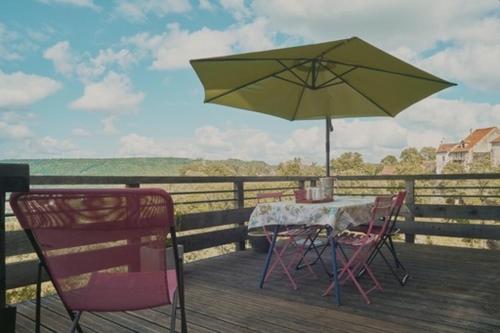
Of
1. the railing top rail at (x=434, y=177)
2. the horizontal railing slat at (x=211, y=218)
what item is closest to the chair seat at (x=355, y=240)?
the horizontal railing slat at (x=211, y=218)

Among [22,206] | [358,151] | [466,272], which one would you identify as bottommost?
[466,272]

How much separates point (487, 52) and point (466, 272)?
1677 centimetres

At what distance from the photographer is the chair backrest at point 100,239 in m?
1.53

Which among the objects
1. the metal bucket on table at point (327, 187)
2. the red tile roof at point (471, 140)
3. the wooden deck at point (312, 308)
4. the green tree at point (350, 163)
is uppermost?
the red tile roof at point (471, 140)

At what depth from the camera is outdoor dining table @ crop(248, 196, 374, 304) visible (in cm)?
314

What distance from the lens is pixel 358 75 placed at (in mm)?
4148

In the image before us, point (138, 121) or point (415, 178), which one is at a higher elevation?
point (138, 121)

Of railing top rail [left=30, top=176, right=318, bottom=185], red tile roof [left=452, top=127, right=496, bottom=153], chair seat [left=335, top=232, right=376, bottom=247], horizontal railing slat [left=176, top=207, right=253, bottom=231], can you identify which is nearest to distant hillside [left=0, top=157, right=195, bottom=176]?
railing top rail [left=30, top=176, right=318, bottom=185]

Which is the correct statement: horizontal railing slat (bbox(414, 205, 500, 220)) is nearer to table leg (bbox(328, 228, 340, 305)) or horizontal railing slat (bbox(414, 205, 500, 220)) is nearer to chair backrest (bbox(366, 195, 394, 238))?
chair backrest (bbox(366, 195, 394, 238))

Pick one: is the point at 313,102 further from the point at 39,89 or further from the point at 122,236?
the point at 39,89

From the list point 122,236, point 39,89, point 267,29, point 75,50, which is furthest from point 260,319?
point 75,50

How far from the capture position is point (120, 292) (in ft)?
5.79

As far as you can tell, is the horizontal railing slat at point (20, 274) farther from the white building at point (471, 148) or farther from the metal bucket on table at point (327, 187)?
the white building at point (471, 148)

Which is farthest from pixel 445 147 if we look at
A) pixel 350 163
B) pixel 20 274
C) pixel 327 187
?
pixel 20 274
